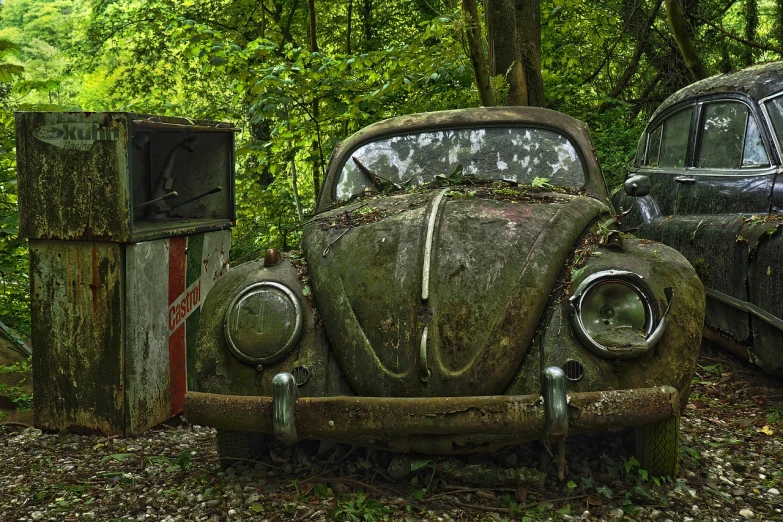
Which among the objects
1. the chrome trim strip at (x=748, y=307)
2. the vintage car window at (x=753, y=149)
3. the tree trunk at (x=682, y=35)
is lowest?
the chrome trim strip at (x=748, y=307)

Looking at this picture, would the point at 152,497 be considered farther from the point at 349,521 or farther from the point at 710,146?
the point at 710,146

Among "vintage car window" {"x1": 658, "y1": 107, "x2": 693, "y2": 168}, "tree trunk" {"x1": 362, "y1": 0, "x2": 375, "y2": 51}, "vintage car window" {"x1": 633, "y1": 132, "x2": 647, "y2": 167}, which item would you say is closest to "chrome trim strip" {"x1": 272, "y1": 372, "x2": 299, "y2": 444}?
"vintage car window" {"x1": 658, "y1": 107, "x2": 693, "y2": 168}

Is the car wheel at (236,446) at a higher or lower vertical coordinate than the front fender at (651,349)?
lower

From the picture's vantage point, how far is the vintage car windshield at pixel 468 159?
4387mm

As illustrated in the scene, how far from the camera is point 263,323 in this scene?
10.7 ft

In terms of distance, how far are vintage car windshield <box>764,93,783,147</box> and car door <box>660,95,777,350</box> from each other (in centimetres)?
7

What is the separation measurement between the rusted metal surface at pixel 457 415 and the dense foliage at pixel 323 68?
9.21ft

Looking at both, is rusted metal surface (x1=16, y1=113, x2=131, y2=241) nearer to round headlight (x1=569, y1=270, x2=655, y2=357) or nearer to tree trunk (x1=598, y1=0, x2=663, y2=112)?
round headlight (x1=569, y1=270, x2=655, y2=357)

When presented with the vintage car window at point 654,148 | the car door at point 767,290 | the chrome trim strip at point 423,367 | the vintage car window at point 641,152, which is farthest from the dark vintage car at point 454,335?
the vintage car window at point 641,152

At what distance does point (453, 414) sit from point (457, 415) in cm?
2

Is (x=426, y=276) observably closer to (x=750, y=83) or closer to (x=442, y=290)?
(x=442, y=290)

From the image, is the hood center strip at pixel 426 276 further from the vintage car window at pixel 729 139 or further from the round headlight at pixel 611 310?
the vintage car window at pixel 729 139

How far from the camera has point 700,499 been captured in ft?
10.2

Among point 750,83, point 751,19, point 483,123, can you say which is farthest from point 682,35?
point 483,123
